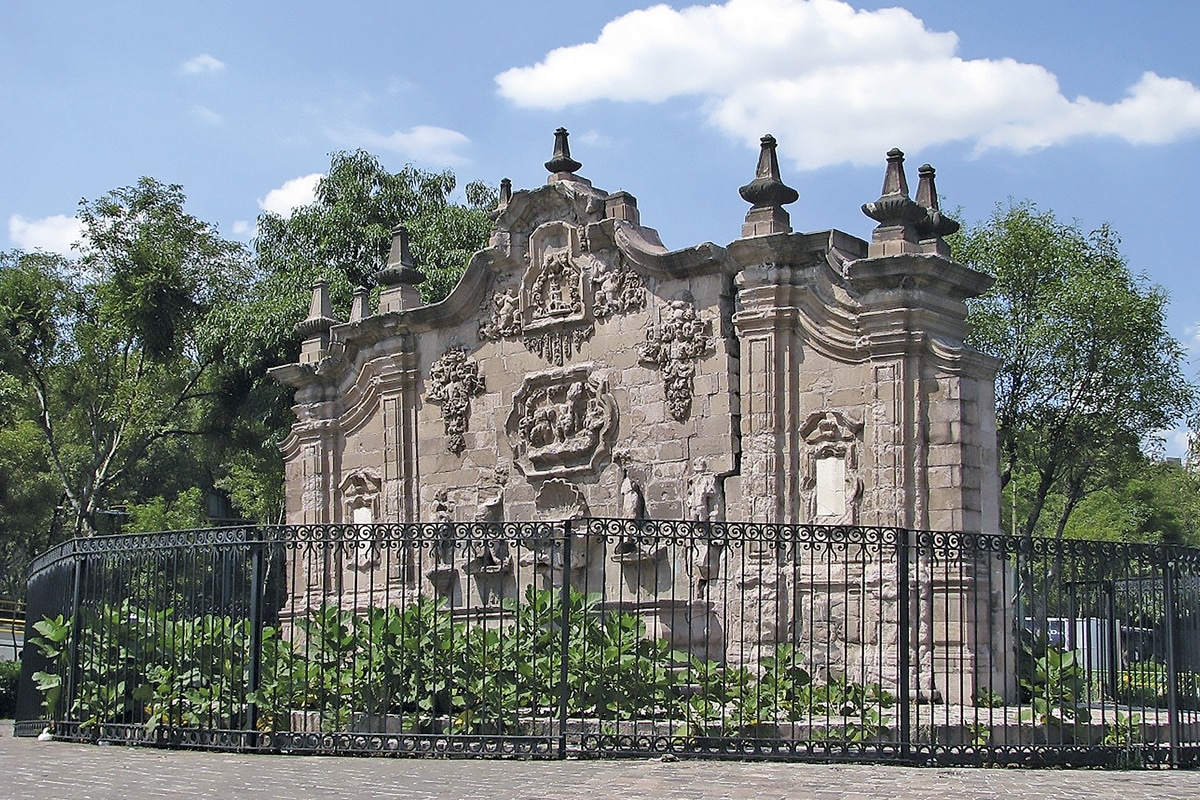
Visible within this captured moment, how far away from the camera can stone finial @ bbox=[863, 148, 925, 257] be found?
49.3 feet

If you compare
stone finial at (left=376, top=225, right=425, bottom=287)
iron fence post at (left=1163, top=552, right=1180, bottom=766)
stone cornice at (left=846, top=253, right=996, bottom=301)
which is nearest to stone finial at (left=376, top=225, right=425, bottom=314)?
stone finial at (left=376, top=225, right=425, bottom=287)

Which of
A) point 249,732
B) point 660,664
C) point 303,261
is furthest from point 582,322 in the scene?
point 303,261

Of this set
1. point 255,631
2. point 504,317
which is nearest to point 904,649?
point 255,631

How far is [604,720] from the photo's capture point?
11.5 metres

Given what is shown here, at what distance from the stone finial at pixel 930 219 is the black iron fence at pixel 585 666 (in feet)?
11.4

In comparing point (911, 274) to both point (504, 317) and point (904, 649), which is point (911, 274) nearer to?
point (904, 649)

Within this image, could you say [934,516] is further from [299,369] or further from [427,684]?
[299,369]

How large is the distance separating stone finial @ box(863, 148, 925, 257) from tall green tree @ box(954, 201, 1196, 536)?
8.79 m

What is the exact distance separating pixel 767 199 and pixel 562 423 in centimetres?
363

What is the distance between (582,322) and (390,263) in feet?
12.7

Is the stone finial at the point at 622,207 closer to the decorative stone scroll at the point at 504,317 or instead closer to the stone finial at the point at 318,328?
the decorative stone scroll at the point at 504,317

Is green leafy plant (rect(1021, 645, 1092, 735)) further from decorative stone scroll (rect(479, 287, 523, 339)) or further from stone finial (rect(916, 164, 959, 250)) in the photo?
decorative stone scroll (rect(479, 287, 523, 339))

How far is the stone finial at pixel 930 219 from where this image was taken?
15.3m

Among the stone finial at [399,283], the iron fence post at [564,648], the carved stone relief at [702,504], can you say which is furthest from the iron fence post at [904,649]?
the stone finial at [399,283]
